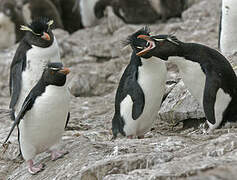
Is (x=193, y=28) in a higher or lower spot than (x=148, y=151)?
higher

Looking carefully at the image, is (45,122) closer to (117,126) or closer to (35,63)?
(117,126)

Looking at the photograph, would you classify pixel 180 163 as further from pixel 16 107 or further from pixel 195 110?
pixel 16 107

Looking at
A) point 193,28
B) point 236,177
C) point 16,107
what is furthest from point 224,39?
point 236,177

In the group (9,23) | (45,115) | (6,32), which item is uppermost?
(9,23)

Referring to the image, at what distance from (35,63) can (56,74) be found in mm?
1689

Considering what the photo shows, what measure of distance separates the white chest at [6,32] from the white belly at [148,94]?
24.4 feet

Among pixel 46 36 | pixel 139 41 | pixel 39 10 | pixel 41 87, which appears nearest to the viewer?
pixel 41 87

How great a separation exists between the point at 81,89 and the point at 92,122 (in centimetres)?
186

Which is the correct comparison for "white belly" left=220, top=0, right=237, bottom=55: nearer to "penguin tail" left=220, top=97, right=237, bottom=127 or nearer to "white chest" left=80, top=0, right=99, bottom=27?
"penguin tail" left=220, top=97, right=237, bottom=127

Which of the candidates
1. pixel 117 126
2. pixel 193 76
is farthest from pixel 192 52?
pixel 117 126

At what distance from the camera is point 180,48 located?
18.1ft

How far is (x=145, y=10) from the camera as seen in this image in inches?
512

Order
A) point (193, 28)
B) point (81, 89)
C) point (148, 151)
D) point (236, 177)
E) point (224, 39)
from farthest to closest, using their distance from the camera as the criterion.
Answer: point (193, 28) → point (81, 89) → point (224, 39) → point (148, 151) → point (236, 177)

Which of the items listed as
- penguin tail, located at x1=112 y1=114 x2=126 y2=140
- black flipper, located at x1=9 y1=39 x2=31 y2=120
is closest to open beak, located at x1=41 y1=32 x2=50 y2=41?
black flipper, located at x1=9 y1=39 x2=31 y2=120
